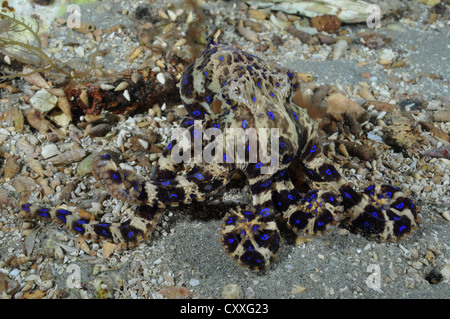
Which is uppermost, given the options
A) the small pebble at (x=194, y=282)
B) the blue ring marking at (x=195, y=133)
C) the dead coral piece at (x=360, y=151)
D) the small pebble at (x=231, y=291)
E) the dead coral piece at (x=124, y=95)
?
the blue ring marking at (x=195, y=133)

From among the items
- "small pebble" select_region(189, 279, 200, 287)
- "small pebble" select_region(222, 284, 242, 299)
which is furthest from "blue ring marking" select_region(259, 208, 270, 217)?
"small pebble" select_region(189, 279, 200, 287)

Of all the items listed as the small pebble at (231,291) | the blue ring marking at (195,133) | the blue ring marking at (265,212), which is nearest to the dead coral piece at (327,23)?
the blue ring marking at (195,133)

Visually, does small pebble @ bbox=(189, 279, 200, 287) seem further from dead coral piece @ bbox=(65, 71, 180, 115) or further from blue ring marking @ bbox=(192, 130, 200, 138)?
dead coral piece @ bbox=(65, 71, 180, 115)

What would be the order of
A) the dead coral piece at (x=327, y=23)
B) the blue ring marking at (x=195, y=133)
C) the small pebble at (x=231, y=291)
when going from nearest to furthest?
the small pebble at (x=231, y=291) → the blue ring marking at (x=195, y=133) → the dead coral piece at (x=327, y=23)

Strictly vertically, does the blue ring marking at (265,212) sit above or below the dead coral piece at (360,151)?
above

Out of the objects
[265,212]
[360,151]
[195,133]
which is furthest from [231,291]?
[360,151]

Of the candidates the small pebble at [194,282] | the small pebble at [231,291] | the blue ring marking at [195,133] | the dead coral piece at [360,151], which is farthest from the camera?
the dead coral piece at [360,151]

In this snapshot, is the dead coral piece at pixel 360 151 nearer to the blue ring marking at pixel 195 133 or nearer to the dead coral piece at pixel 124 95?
the blue ring marking at pixel 195 133

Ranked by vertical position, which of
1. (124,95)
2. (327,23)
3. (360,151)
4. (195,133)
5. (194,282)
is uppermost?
(195,133)

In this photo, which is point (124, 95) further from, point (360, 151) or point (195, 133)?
point (360, 151)
